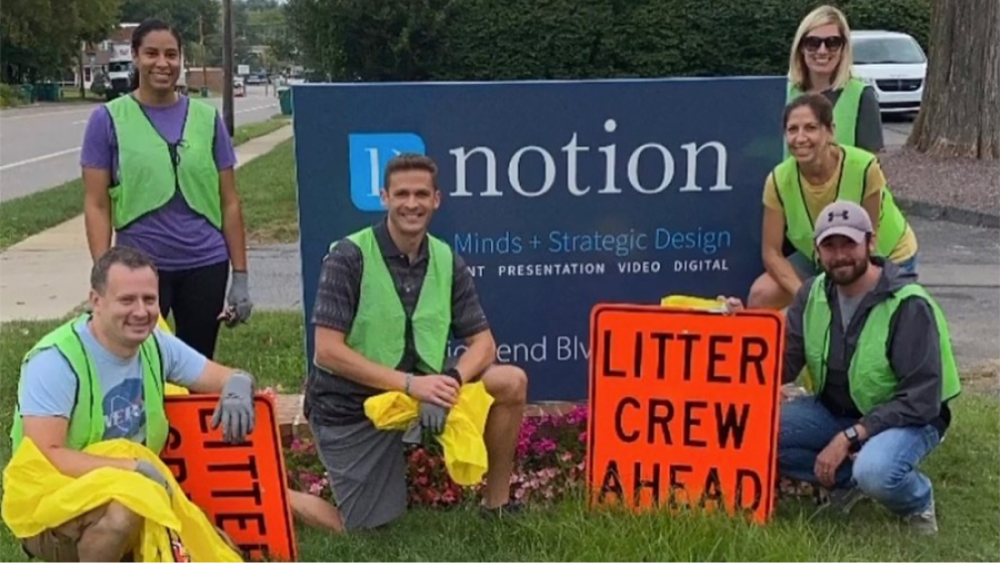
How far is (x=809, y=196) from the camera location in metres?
4.71

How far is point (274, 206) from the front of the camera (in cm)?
1302

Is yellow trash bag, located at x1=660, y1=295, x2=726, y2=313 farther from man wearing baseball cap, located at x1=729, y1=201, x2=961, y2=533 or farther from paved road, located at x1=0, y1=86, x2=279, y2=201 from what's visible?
paved road, located at x1=0, y1=86, x2=279, y2=201

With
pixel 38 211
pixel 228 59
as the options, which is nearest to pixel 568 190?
pixel 38 211

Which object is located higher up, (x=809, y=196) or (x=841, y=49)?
(x=841, y=49)

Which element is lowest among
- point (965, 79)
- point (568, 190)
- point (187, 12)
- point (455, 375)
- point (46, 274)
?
point (46, 274)

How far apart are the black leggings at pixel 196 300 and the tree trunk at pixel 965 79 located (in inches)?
444

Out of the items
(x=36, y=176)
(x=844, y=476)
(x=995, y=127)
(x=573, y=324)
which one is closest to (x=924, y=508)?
(x=844, y=476)

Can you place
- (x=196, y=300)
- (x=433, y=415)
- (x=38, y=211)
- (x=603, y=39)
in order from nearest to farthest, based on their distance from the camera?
(x=433, y=415) < (x=196, y=300) < (x=38, y=211) < (x=603, y=39)

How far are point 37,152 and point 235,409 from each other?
20907 mm

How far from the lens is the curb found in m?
11.5

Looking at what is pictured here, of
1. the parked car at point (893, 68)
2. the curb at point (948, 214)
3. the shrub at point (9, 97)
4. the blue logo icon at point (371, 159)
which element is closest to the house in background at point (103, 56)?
the shrub at point (9, 97)

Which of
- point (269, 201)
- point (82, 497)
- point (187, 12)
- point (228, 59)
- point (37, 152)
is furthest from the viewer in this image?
point (187, 12)

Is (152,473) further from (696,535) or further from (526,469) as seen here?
(526,469)

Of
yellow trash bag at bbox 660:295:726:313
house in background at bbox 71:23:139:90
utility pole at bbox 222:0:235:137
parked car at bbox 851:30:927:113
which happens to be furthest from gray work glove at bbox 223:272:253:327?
house in background at bbox 71:23:139:90
